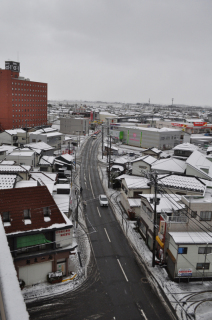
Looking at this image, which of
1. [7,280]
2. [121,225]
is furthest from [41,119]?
[7,280]

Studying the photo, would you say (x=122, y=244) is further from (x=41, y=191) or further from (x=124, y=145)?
(x=124, y=145)

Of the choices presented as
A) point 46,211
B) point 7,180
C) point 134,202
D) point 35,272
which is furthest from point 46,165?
point 35,272

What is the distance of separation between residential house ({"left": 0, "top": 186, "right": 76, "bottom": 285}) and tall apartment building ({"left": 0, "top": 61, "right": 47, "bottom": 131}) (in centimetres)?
5304

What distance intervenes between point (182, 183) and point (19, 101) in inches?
2460

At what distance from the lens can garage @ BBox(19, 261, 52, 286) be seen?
583 inches

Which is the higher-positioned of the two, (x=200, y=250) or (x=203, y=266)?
(x=200, y=250)

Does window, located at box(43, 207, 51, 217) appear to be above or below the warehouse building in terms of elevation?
below

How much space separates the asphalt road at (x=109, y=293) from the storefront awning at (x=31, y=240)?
309cm

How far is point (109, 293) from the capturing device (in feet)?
47.1

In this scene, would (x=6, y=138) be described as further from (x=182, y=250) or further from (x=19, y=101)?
(x=182, y=250)

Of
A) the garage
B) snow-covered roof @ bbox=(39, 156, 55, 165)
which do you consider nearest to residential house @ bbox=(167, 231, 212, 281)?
the garage

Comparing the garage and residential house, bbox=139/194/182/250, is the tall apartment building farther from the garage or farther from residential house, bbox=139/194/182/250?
Result: the garage

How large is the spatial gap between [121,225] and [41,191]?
9553 millimetres

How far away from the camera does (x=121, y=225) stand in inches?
921
